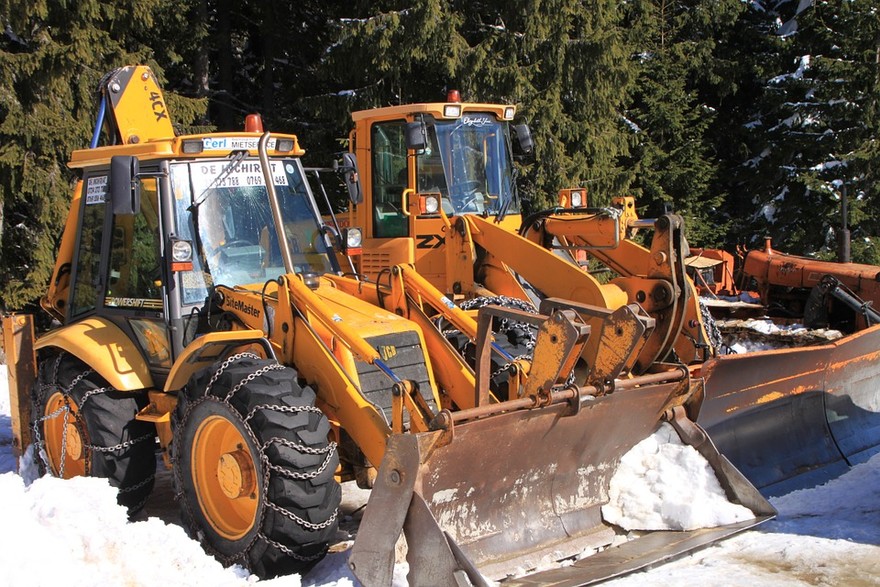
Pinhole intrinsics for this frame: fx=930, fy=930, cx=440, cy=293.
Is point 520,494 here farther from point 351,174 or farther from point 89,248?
point 89,248

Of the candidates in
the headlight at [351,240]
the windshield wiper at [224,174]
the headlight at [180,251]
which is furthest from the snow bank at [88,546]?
the headlight at [351,240]

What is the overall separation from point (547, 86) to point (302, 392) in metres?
12.2

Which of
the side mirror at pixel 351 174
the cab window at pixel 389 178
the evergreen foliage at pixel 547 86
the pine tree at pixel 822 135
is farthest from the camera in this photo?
the pine tree at pixel 822 135

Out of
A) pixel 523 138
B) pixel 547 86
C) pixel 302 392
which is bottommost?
pixel 302 392

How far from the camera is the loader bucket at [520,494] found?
4.43 metres

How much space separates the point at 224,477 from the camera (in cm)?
507

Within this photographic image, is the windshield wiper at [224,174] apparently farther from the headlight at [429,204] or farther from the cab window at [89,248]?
the headlight at [429,204]

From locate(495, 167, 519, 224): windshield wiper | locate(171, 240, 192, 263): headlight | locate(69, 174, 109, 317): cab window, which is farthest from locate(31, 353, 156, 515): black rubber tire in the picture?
locate(495, 167, 519, 224): windshield wiper

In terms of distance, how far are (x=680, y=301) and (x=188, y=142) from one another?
3599 millimetres

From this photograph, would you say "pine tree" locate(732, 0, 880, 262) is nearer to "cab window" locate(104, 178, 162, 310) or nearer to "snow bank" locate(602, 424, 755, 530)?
"snow bank" locate(602, 424, 755, 530)

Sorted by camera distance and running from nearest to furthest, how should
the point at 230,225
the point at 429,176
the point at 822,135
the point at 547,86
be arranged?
the point at 230,225 < the point at 429,176 < the point at 547,86 < the point at 822,135

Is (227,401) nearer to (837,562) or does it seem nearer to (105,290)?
(105,290)

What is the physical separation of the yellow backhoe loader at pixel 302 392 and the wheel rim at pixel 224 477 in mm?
12

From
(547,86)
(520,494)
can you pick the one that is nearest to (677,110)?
(547,86)
